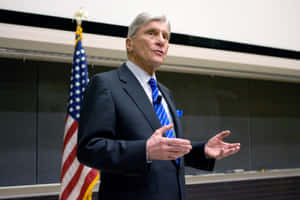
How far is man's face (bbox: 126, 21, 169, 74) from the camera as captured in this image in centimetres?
122

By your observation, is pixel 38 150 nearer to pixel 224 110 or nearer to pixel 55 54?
pixel 55 54

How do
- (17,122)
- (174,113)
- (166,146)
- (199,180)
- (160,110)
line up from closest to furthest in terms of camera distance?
(166,146), (160,110), (174,113), (17,122), (199,180)

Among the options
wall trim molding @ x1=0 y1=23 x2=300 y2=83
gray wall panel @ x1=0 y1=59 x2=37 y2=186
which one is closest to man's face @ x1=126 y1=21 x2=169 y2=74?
wall trim molding @ x1=0 y1=23 x2=300 y2=83

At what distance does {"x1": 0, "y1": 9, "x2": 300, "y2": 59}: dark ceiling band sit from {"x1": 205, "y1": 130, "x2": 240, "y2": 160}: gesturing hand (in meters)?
2.12

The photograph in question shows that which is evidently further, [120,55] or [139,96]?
[120,55]

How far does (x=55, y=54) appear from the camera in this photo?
3035 mm

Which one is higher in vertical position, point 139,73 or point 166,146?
point 139,73

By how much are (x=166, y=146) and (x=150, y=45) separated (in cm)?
51

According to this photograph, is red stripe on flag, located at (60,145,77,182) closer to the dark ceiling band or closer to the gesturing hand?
the dark ceiling band

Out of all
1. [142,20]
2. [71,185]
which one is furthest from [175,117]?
[71,185]

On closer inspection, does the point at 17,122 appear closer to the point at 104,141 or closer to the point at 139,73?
the point at 139,73

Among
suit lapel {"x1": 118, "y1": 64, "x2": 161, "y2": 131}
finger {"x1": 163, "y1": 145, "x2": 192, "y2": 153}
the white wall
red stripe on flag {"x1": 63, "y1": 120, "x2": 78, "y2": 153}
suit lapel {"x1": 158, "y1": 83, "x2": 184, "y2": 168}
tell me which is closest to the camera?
finger {"x1": 163, "y1": 145, "x2": 192, "y2": 153}

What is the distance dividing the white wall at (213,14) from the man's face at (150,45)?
6.42ft

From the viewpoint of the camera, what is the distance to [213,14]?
372cm
